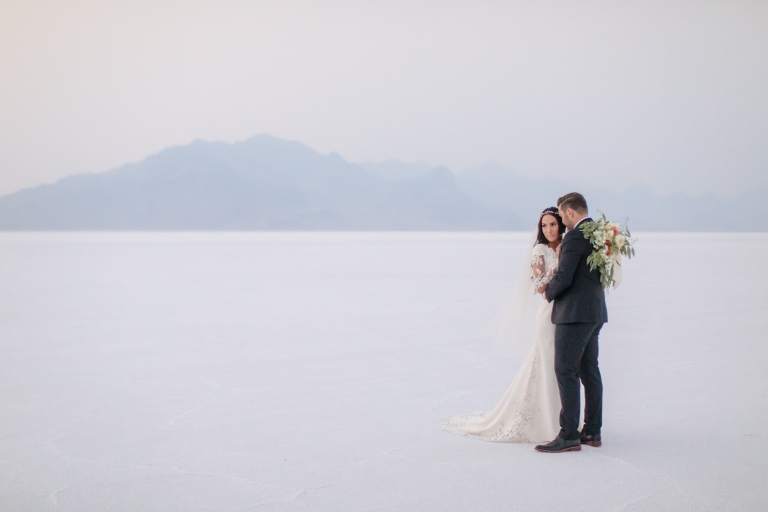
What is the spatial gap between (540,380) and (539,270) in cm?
66

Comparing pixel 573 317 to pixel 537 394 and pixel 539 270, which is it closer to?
pixel 539 270

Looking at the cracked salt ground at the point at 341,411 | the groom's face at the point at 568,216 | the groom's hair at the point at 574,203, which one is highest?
the groom's hair at the point at 574,203

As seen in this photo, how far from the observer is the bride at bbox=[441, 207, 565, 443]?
13.7 ft

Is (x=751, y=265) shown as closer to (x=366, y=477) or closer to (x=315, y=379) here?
(x=315, y=379)

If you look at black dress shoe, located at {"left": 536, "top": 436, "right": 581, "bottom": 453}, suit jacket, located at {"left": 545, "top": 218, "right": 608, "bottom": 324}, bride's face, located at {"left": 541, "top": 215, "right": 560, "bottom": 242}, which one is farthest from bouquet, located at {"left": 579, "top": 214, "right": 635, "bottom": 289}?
black dress shoe, located at {"left": 536, "top": 436, "right": 581, "bottom": 453}

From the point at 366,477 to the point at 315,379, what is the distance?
247 cm

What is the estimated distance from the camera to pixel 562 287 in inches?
156

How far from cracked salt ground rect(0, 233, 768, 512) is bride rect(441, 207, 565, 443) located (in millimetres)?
182

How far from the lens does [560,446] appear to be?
Result: 13.6ft

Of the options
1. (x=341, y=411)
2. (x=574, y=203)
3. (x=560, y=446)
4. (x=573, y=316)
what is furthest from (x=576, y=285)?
(x=341, y=411)

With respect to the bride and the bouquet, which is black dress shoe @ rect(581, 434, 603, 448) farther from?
the bouquet

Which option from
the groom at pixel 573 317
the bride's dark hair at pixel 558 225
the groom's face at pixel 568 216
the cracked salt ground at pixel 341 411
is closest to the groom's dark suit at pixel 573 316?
the groom at pixel 573 317

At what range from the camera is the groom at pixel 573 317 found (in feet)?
13.0

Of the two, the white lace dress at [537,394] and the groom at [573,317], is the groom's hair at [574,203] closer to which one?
the groom at [573,317]
